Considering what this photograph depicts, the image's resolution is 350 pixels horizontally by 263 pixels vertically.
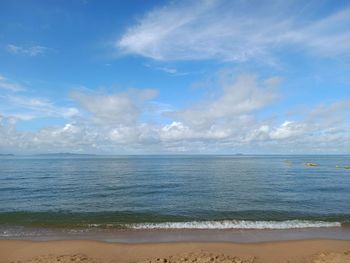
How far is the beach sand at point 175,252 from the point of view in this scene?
1414cm

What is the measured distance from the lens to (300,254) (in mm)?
15156

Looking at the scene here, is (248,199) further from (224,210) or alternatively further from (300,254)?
(300,254)

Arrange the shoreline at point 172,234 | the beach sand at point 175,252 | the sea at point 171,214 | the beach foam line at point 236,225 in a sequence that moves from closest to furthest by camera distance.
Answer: the beach sand at point 175,252, the shoreline at point 172,234, the sea at point 171,214, the beach foam line at point 236,225

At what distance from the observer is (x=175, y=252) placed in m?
15.3

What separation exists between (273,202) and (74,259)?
24.2 meters

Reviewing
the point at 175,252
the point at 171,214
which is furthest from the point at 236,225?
the point at 175,252

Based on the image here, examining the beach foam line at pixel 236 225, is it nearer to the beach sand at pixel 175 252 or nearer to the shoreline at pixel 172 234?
the shoreline at pixel 172 234

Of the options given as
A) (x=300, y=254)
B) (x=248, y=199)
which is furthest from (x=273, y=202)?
(x=300, y=254)

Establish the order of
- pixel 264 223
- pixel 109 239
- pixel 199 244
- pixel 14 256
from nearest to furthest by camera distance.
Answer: pixel 14 256
pixel 199 244
pixel 109 239
pixel 264 223

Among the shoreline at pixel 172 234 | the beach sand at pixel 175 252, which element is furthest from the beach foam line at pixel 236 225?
the beach sand at pixel 175 252

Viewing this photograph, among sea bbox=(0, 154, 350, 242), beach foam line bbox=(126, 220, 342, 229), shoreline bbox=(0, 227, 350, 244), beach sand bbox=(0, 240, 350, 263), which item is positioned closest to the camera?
beach sand bbox=(0, 240, 350, 263)

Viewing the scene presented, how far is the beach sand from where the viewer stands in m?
14.1

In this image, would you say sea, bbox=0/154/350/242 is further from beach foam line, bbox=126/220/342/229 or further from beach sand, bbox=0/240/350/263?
beach sand, bbox=0/240/350/263

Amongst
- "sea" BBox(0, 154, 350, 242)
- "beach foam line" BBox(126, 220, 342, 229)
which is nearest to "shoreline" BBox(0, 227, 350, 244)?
"sea" BBox(0, 154, 350, 242)
